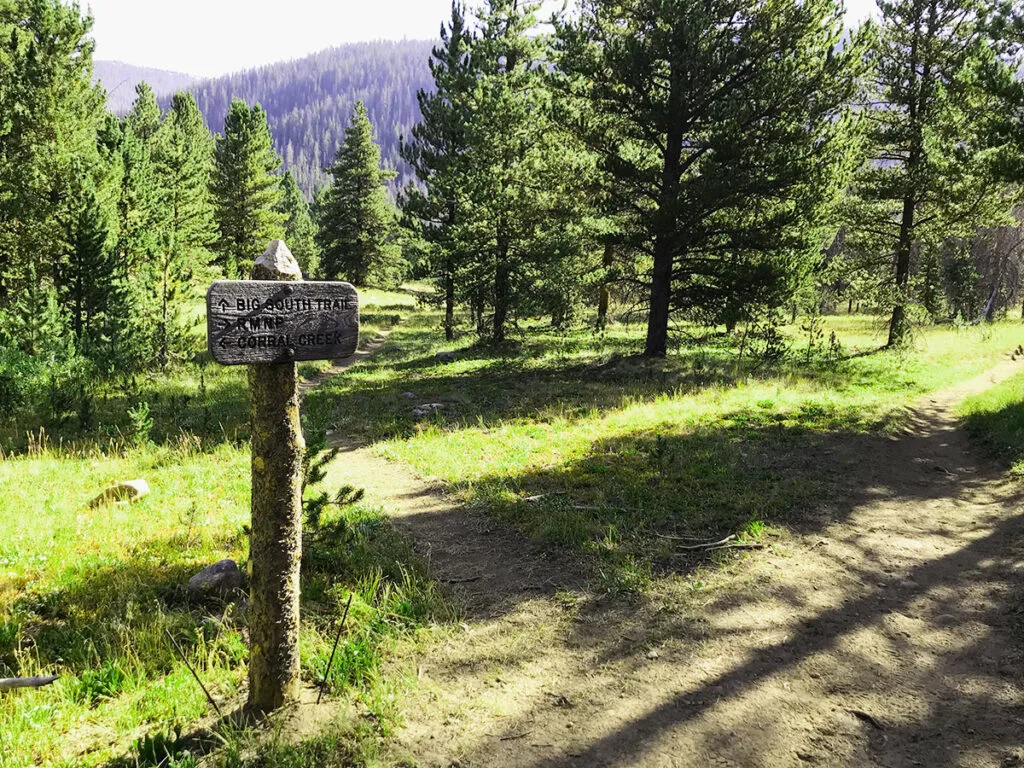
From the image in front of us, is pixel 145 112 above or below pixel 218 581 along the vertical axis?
above

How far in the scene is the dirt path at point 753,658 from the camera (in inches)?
150

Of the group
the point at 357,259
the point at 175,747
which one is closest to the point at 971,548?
the point at 175,747

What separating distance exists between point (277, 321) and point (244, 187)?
41154 millimetres

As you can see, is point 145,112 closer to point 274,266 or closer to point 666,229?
point 666,229

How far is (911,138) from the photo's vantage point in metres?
20.7

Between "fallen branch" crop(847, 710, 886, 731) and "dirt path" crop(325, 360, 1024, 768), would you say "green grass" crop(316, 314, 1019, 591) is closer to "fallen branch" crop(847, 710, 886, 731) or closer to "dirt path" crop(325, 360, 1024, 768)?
"dirt path" crop(325, 360, 1024, 768)

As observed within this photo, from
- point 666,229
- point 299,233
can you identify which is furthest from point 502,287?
point 299,233

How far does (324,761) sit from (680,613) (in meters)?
3.34

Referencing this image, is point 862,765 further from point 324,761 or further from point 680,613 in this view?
point 324,761

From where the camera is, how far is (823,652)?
4781 millimetres

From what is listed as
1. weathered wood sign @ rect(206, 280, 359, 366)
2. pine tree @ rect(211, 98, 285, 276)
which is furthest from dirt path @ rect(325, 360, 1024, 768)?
pine tree @ rect(211, 98, 285, 276)

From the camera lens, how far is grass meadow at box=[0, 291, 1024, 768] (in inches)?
156

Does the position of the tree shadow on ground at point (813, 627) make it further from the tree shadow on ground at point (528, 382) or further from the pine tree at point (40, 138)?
the pine tree at point (40, 138)

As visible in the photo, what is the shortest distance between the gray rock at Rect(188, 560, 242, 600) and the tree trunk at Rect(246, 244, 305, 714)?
1741 mm
